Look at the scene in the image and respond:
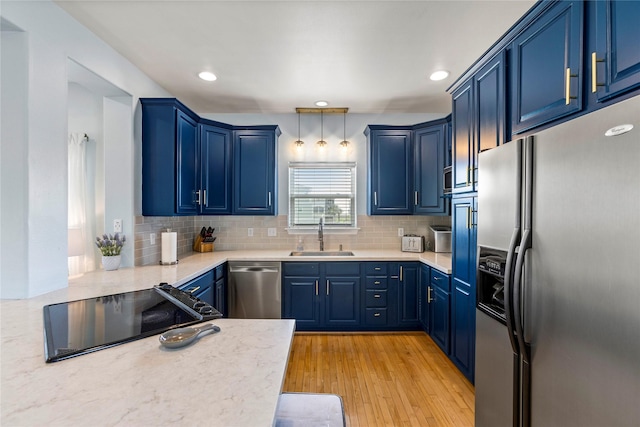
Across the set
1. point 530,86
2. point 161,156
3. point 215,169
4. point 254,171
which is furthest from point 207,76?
point 530,86

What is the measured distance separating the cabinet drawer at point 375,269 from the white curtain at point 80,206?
9.95ft

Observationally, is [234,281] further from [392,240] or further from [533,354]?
[533,354]

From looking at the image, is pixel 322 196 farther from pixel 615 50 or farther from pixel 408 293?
pixel 615 50

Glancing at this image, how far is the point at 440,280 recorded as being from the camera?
9.00 ft

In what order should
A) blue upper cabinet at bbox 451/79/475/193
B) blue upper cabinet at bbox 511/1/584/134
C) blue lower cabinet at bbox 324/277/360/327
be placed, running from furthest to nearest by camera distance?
blue lower cabinet at bbox 324/277/360/327, blue upper cabinet at bbox 451/79/475/193, blue upper cabinet at bbox 511/1/584/134

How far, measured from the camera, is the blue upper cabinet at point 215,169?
3.24 metres

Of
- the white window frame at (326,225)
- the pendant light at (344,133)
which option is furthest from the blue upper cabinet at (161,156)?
the pendant light at (344,133)

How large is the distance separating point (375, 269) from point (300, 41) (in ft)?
7.62

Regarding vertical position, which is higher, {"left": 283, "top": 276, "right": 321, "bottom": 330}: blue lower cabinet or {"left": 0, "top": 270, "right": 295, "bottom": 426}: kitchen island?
{"left": 0, "top": 270, "right": 295, "bottom": 426}: kitchen island

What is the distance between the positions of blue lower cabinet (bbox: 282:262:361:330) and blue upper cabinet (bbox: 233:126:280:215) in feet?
2.76

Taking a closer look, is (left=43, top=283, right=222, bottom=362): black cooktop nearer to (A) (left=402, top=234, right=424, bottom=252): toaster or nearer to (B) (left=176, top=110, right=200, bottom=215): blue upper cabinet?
(B) (left=176, top=110, right=200, bottom=215): blue upper cabinet

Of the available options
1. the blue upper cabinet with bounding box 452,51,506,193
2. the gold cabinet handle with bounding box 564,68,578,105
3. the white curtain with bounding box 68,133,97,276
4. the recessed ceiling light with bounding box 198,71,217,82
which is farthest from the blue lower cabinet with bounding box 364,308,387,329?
the white curtain with bounding box 68,133,97,276

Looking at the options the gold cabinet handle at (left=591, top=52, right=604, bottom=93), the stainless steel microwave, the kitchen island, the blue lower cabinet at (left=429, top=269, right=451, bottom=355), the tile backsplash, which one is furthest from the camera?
the tile backsplash

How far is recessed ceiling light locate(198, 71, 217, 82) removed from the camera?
8.98 feet
